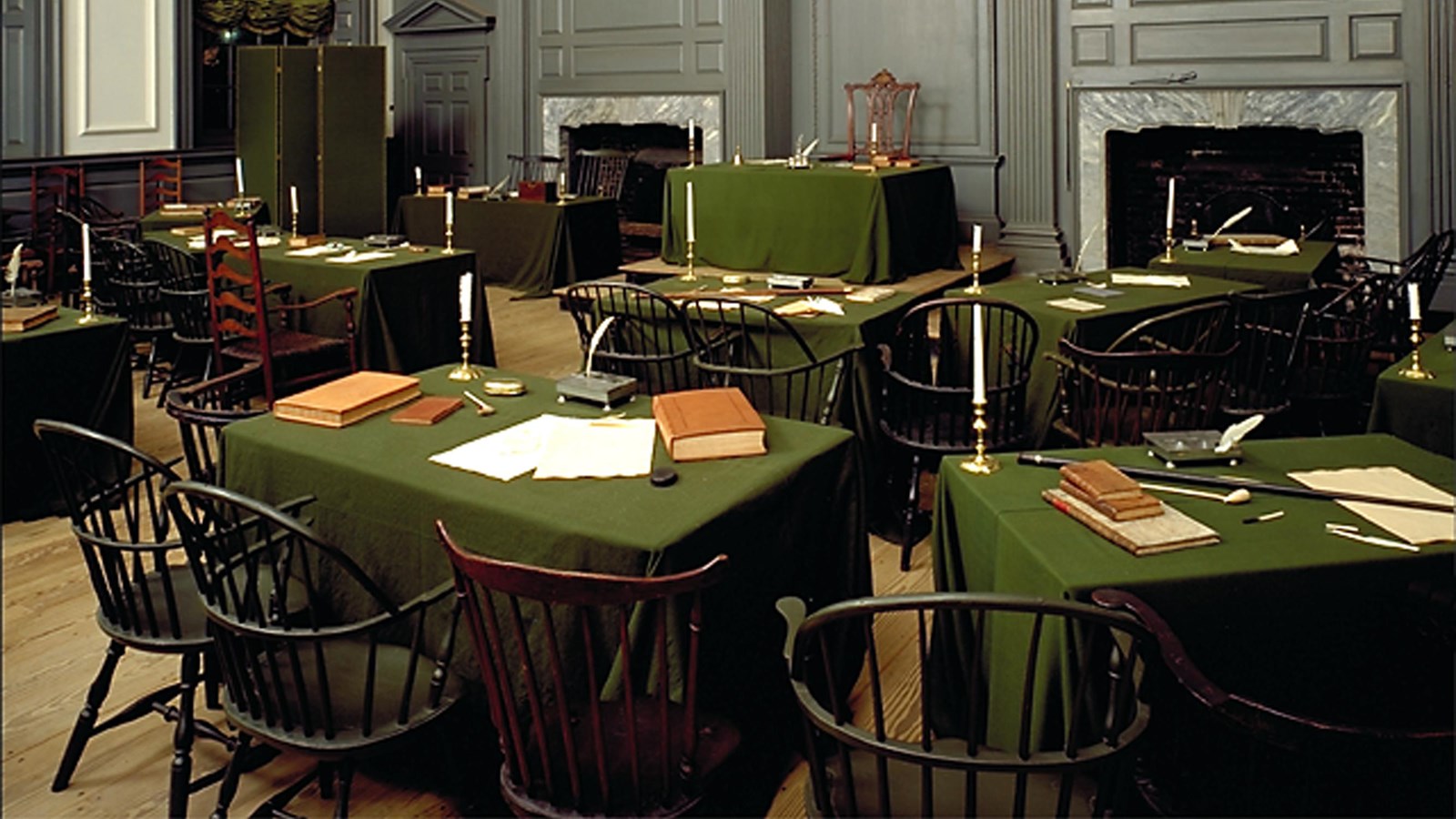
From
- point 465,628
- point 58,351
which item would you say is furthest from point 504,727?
point 58,351

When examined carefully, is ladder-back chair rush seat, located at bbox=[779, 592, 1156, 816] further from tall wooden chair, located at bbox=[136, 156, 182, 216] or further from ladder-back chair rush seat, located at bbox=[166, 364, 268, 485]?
tall wooden chair, located at bbox=[136, 156, 182, 216]

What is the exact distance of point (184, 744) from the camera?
2.31 metres

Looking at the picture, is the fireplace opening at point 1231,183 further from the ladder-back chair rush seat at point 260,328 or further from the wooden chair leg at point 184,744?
the wooden chair leg at point 184,744

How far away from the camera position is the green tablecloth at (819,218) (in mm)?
6199

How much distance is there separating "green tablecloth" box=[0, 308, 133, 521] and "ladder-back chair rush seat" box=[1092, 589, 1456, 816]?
12.8 ft

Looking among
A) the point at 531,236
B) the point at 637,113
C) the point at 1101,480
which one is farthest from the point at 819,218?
the point at 1101,480

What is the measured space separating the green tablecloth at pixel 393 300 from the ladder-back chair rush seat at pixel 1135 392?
3084mm

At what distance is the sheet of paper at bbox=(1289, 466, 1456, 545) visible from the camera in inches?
79.9

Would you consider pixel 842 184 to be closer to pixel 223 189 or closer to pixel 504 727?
pixel 504 727

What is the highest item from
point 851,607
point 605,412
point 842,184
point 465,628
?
point 842,184

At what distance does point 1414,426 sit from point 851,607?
2379mm

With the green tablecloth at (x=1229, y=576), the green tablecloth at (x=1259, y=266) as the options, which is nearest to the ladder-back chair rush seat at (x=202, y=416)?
the green tablecloth at (x=1229, y=576)

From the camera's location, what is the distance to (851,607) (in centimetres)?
156

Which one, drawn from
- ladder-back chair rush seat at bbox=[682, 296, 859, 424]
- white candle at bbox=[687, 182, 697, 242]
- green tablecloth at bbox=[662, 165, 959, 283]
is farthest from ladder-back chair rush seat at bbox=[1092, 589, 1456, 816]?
green tablecloth at bbox=[662, 165, 959, 283]
